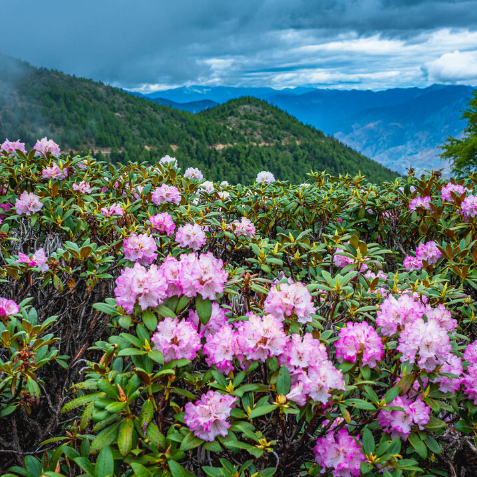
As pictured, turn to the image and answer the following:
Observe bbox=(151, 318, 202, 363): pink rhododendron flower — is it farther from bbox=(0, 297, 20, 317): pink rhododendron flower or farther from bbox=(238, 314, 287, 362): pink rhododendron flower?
bbox=(0, 297, 20, 317): pink rhododendron flower

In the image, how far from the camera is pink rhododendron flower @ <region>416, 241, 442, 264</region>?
8.37 ft

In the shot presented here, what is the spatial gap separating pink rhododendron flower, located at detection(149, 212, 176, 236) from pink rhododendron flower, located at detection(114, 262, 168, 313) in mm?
1173

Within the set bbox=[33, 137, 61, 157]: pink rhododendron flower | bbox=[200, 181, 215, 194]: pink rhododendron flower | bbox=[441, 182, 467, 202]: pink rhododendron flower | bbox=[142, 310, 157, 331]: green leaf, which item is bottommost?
bbox=[142, 310, 157, 331]: green leaf

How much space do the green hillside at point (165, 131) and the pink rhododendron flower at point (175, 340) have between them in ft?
225

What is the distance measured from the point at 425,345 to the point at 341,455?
45cm

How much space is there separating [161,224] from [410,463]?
72.4 inches

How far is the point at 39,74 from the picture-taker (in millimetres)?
107750

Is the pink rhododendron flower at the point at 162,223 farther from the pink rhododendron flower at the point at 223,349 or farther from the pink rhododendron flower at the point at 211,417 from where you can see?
the pink rhododendron flower at the point at 211,417

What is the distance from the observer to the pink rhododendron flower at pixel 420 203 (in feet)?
9.66

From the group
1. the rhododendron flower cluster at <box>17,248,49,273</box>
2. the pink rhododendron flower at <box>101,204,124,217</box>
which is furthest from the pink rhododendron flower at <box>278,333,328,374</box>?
the pink rhododendron flower at <box>101,204,124,217</box>

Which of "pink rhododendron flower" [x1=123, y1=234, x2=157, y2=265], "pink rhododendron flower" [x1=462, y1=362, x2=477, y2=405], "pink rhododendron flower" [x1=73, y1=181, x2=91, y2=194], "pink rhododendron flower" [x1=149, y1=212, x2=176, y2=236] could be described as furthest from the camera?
"pink rhododendron flower" [x1=73, y1=181, x2=91, y2=194]

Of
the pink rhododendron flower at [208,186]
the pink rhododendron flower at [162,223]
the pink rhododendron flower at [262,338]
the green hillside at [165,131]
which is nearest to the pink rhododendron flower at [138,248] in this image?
the pink rhododendron flower at [162,223]

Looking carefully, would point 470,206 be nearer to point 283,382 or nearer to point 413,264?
point 413,264

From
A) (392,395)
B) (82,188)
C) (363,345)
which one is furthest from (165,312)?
(82,188)
